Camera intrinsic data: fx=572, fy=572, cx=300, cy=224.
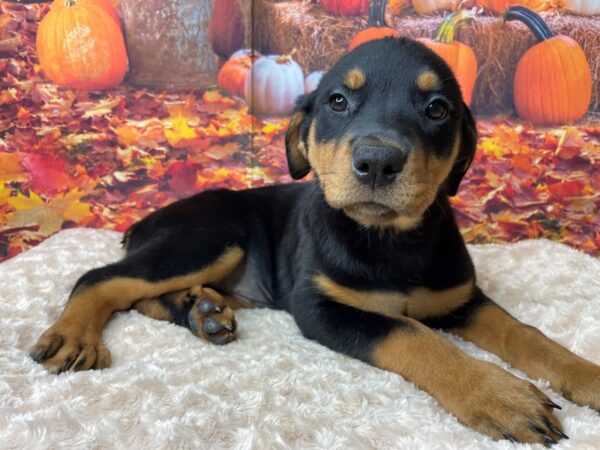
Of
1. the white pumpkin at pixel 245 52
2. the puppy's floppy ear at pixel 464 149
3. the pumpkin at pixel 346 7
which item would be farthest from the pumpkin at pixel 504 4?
the puppy's floppy ear at pixel 464 149

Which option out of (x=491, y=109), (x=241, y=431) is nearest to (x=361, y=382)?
(x=241, y=431)

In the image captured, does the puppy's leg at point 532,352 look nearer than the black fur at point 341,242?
Yes

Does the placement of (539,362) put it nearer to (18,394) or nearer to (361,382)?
(361,382)

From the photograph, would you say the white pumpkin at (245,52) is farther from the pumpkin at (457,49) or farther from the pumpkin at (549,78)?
the pumpkin at (549,78)

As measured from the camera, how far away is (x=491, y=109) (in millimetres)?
4340

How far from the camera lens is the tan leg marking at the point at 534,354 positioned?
6.57ft

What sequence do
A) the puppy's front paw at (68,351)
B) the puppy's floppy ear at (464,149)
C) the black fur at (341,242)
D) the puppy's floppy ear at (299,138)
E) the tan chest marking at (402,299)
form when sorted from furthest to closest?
the puppy's floppy ear at (299,138) → the puppy's floppy ear at (464,149) → the tan chest marking at (402,299) → the black fur at (341,242) → the puppy's front paw at (68,351)

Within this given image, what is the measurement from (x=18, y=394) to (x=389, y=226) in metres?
1.60

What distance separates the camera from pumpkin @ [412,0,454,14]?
4.25 m

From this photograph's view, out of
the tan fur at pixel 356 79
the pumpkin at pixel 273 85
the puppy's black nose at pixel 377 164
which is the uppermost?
the tan fur at pixel 356 79

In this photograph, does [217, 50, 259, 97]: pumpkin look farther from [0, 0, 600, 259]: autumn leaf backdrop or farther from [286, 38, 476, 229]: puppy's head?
[286, 38, 476, 229]: puppy's head

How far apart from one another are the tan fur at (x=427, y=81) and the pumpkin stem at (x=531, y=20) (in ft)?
7.54

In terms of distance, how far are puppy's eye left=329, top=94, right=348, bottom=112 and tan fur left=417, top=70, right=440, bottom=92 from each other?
32cm

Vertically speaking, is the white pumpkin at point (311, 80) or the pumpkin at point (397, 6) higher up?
the pumpkin at point (397, 6)
